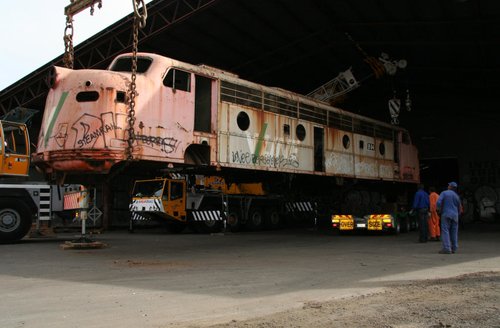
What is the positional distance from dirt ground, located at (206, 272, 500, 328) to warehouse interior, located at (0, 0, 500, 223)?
13870mm

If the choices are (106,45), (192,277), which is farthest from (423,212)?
(106,45)

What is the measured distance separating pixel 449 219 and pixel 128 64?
8540mm

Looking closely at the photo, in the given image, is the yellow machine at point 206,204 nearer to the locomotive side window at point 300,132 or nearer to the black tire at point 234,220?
the black tire at point 234,220

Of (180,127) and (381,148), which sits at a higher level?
(381,148)

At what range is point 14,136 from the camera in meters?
14.3

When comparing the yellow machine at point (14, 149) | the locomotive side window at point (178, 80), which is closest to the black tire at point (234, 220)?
the yellow machine at point (14, 149)

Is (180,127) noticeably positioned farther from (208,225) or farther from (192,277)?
(208,225)

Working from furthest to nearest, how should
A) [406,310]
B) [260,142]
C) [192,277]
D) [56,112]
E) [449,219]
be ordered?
1. [260,142]
2. [449,219]
3. [56,112]
4. [192,277]
5. [406,310]

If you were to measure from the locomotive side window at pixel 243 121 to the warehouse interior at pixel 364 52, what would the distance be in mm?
6546

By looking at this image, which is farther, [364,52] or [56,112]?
[364,52]

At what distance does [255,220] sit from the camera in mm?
21609

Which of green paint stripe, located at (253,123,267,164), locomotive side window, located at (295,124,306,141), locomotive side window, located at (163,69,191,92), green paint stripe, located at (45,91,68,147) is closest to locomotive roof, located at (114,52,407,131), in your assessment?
locomotive side window, located at (163,69,191,92)

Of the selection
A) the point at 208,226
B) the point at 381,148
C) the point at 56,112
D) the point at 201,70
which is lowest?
the point at 208,226

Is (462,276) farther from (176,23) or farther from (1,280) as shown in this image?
(176,23)
